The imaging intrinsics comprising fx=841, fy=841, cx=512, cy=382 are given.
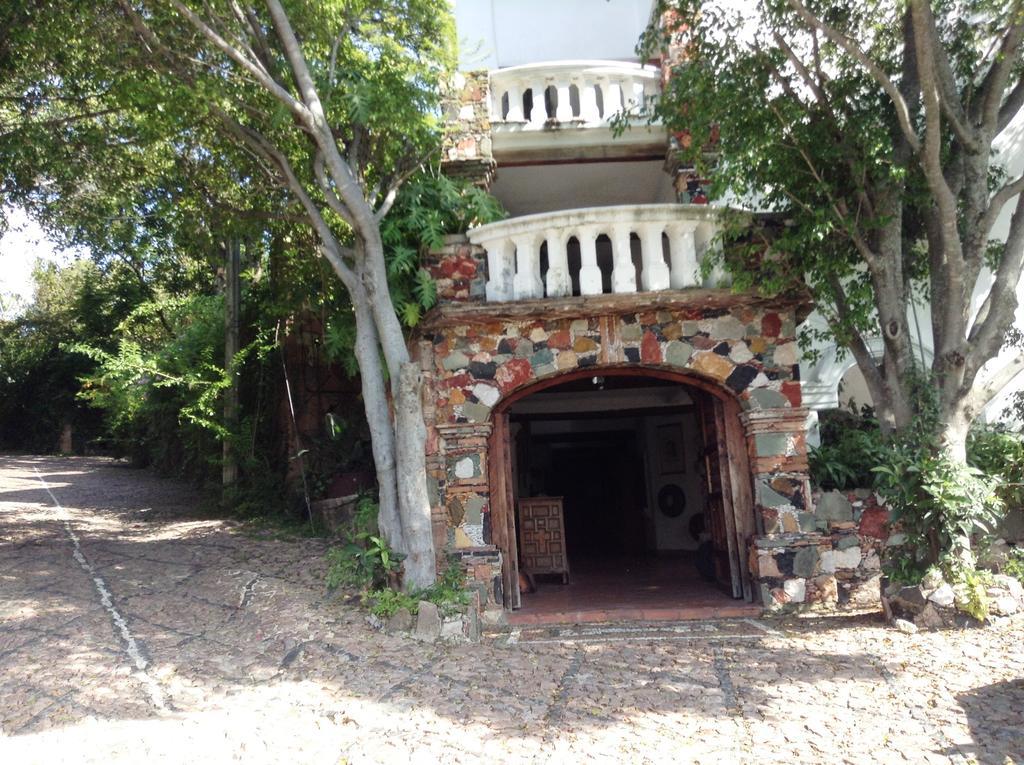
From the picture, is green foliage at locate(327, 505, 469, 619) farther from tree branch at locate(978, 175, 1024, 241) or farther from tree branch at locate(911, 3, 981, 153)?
tree branch at locate(911, 3, 981, 153)

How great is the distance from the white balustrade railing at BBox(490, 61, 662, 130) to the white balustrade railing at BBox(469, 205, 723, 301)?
242 cm

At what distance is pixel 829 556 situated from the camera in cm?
711

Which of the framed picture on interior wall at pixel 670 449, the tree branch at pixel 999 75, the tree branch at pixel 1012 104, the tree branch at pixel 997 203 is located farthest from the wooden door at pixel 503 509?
the framed picture on interior wall at pixel 670 449

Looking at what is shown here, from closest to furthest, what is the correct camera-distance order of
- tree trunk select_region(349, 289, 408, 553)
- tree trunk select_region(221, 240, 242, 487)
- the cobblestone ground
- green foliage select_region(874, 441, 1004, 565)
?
1. the cobblestone ground
2. green foliage select_region(874, 441, 1004, 565)
3. tree trunk select_region(349, 289, 408, 553)
4. tree trunk select_region(221, 240, 242, 487)

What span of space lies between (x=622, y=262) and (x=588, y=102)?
2999 mm

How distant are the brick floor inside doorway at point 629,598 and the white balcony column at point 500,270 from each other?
2803 mm

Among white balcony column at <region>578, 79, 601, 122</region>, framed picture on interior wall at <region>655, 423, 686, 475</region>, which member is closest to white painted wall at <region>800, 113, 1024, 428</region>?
white balcony column at <region>578, 79, 601, 122</region>

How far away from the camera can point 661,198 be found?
34.4 feet

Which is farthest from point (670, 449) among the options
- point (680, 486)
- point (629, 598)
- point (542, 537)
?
point (629, 598)

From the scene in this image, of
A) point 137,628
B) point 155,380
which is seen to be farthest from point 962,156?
point 155,380

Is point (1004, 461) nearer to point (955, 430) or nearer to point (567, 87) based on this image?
point (955, 430)

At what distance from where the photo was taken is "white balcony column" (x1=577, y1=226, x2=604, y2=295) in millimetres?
7066

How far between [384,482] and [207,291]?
8.75 meters

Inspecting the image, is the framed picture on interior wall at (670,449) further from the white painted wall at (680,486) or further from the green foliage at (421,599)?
the green foliage at (421,599)
